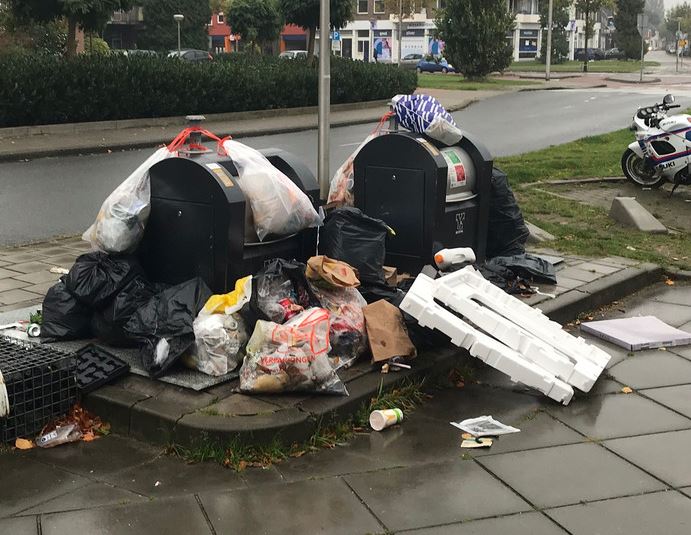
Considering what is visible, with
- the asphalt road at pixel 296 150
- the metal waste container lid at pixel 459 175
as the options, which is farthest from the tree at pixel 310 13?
the metal waste container lid at pixel 459 175

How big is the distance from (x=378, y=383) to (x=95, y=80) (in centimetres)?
1688

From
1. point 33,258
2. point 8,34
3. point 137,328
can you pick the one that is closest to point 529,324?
point 137,328

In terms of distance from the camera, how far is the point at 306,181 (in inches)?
239

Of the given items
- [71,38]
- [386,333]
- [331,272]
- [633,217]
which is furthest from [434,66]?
[386,333]

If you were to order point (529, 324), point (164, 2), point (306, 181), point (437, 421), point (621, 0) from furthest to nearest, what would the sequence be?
point (621, 0) → point (164, 2) → point (306, 181) → point (529, 324) → point (437, 421)

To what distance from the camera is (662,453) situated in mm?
4363

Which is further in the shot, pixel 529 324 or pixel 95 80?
pixel 95 80

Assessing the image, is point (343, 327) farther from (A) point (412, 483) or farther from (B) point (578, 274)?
(B) point (578, 274)

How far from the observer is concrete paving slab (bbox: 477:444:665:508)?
3910 millimetres

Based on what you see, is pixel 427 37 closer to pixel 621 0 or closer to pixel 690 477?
pixel 621 0

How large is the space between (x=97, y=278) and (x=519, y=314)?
8.33ft

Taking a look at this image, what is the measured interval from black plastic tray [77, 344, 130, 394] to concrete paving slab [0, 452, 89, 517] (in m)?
0.53

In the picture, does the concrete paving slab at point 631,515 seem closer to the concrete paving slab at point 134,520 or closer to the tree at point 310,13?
the concrete paving slab at point 134,520

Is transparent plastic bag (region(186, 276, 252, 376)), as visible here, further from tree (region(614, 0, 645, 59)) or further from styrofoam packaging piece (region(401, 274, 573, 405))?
tree (region(614, 0, 645, 59))
